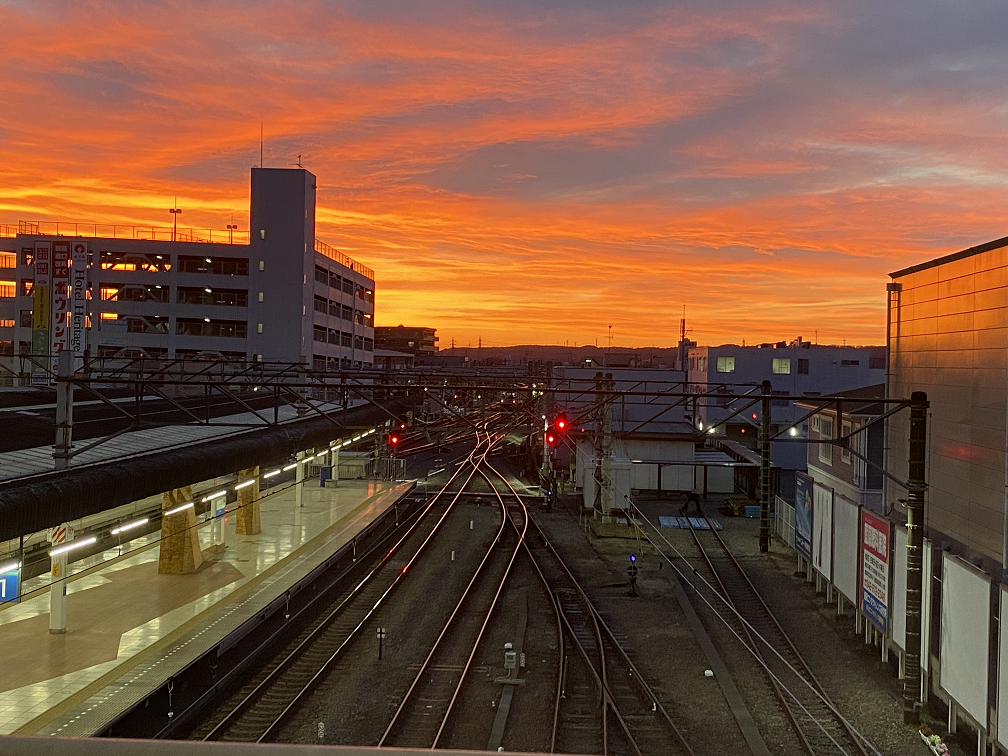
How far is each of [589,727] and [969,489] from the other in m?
7.19

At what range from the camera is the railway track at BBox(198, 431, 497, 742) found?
1155 centimetres

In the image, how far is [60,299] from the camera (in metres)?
29.0

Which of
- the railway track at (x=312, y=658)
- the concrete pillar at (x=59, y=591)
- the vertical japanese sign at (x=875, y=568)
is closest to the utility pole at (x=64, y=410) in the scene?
the concrete pillar at (x=59, y=591)

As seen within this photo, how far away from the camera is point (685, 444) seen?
3525 centimetres

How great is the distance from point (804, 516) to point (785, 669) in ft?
21.8

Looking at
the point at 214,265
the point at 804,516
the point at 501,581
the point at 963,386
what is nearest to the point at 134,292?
the point at 214,265

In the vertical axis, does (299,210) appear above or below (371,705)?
above

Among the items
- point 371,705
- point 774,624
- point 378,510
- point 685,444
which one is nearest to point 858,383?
point 685,444

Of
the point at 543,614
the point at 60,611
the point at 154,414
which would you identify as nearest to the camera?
the point at 60,611

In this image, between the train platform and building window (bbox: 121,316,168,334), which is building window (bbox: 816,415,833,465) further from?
building window (bbox: 121,316,168,334)

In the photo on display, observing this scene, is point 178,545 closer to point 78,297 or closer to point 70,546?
point 70,546

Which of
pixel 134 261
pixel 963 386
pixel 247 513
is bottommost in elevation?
pixel 247 513

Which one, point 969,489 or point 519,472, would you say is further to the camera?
point 519,472

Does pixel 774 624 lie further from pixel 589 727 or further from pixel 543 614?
pixel 589 727
